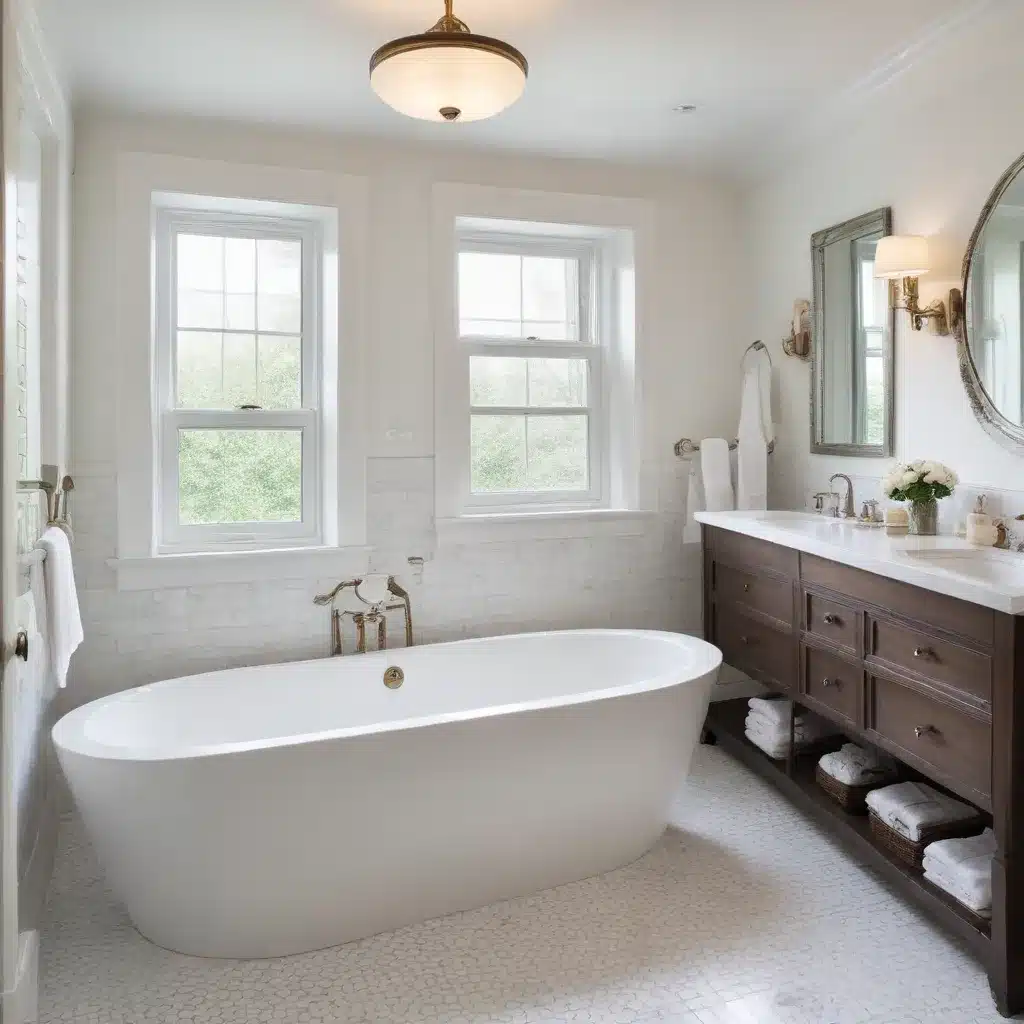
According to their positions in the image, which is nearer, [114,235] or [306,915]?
[306,915]

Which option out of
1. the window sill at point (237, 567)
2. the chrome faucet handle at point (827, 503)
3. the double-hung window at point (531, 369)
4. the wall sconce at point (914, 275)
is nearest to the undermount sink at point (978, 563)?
the wall sconce at point (914, 275)

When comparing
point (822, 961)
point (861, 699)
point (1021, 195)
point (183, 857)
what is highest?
point (1021, 195)

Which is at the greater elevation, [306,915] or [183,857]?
[183,857]

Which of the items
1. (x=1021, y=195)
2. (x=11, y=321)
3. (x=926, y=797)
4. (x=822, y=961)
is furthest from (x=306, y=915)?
(x=1021, y=195)

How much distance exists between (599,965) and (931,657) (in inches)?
45.5

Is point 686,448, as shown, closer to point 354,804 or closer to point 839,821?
point 839,821

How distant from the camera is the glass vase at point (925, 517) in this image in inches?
105

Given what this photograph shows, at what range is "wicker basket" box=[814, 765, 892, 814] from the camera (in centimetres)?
269

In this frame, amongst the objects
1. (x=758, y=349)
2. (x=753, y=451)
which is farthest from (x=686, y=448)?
(x=758, y=349)

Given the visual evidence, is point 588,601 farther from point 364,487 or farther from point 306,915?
point 306,915

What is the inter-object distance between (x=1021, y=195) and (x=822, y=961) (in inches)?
84.9

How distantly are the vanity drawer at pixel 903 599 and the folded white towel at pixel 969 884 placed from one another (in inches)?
23.8

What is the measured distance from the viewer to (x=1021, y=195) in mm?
2412

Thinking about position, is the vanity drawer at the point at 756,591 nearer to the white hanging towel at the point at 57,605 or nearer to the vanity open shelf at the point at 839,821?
the vanity open shelf at the point at 839,821
